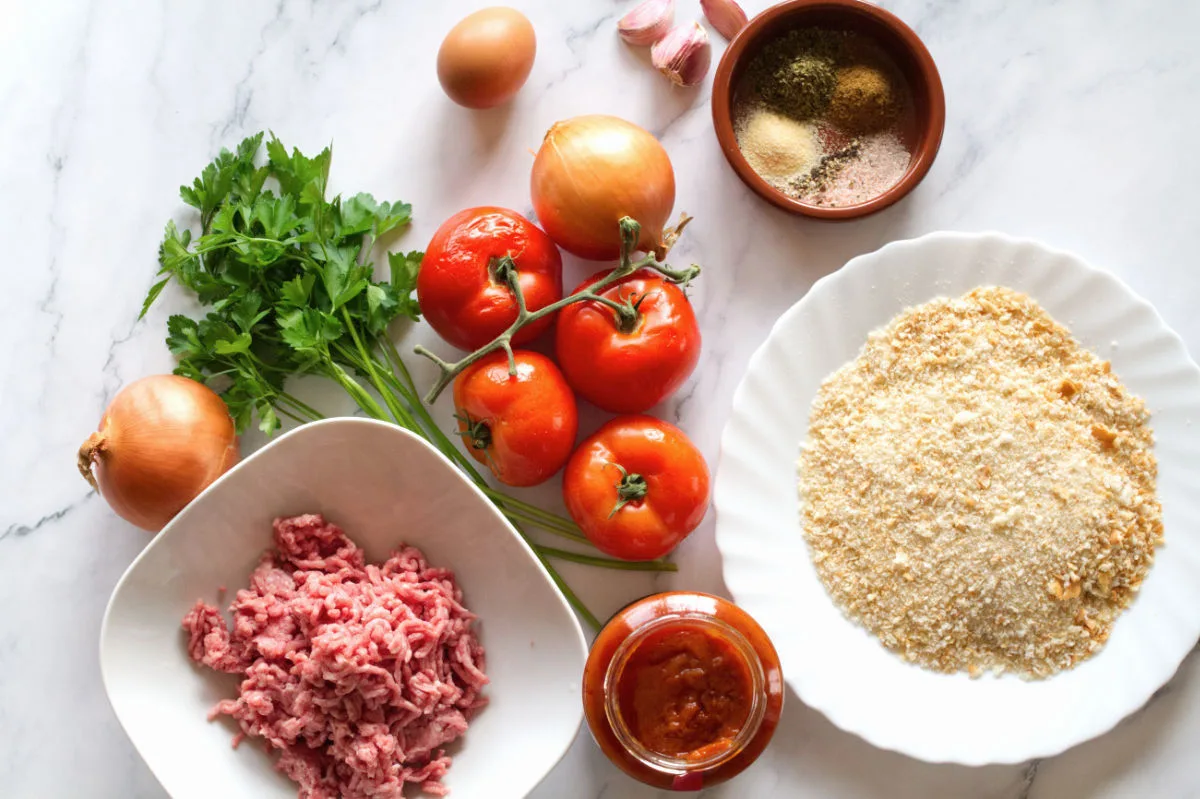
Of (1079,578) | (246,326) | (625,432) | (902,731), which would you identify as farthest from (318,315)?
(1079,578)

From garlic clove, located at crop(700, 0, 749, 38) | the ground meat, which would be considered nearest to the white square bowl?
the ground meat

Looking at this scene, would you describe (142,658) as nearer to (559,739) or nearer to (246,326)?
(246,326)

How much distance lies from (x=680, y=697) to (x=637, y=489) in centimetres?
27

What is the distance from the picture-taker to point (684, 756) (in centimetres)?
115

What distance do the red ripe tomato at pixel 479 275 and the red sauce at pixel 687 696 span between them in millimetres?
479

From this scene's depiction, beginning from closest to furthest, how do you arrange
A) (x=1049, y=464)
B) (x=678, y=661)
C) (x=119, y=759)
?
(x=678, y=661), (x=1049, y=464), (x=119, y=759)

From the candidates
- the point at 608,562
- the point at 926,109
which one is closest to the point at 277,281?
the point at 608,562

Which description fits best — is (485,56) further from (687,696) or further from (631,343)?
(687,696)

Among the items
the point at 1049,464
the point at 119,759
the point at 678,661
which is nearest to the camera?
the point at 678,661

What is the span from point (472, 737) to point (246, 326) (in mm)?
671

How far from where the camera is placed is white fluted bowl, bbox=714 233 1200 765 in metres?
1.30

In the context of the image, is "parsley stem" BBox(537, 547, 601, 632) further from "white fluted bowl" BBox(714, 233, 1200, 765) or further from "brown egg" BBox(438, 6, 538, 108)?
"brown egg" BBox(438, 6, 538, 108)

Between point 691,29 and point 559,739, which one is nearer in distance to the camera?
point 559,739

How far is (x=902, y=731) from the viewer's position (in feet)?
4.26
